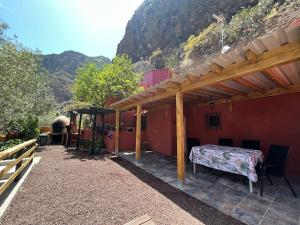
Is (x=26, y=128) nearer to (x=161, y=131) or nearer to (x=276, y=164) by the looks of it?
(x=161, y=131)

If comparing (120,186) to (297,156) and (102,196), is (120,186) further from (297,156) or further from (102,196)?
(297,156)

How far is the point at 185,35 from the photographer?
2780 centimetres

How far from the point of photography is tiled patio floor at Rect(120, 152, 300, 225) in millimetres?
2729

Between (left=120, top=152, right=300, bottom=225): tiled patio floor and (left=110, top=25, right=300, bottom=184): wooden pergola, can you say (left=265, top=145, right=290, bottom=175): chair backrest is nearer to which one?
(left=120, top=152, right=300, bottom=225): tiled patio floor

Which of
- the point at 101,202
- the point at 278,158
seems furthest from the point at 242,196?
the point at 101,202

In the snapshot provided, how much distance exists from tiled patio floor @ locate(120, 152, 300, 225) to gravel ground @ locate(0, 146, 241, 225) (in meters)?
0.27

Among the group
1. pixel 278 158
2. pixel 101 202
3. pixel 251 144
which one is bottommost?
pixel 101 202

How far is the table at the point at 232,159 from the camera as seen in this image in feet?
11.8

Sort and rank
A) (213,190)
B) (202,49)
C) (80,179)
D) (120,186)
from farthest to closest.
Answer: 1. (202,49)
2. (80,179)
3. (120,186)
4. (213,190)

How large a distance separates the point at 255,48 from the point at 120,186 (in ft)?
13.1

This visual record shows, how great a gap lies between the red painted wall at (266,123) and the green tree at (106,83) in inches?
286

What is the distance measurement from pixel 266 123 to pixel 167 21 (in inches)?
1277

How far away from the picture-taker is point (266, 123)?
524 cm

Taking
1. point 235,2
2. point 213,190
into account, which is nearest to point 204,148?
point 213,190
